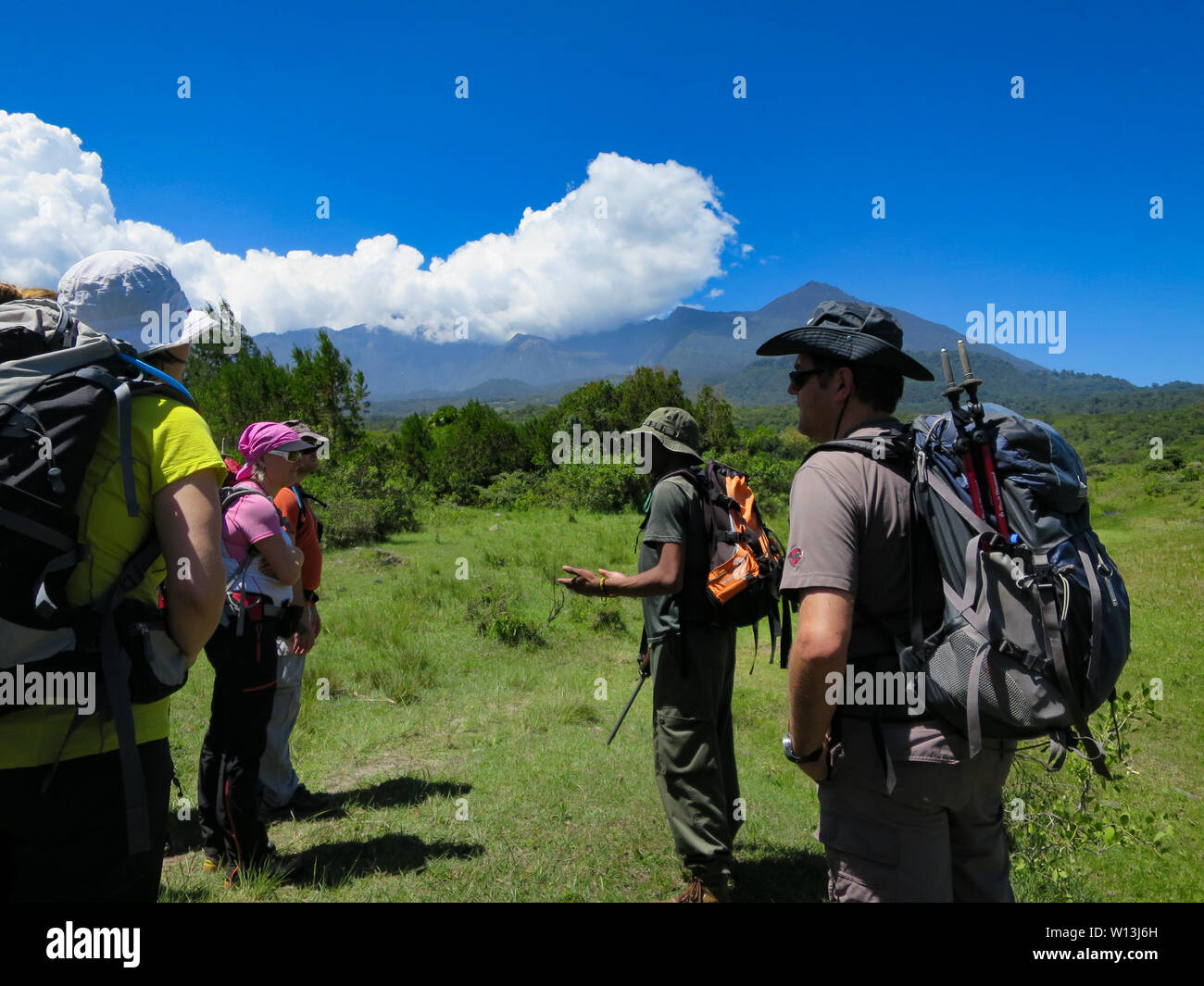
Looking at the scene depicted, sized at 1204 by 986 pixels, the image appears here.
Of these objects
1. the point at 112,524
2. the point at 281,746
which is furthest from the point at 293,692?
the point at 112,524

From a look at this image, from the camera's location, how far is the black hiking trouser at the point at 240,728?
9.53ft

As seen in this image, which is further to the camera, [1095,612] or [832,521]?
[832,521]

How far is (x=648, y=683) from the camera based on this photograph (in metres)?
6.78

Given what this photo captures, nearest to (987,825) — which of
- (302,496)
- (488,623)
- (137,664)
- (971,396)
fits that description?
(971,396)

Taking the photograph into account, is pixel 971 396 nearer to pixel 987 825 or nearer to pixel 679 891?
pixel 987 825

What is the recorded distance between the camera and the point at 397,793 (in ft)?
13.5

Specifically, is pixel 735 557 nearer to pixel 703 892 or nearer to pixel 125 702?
pixel 703 892

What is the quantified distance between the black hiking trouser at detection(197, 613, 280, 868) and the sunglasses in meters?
2.44

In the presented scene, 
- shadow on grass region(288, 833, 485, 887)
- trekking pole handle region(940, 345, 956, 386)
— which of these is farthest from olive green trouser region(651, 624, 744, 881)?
trekking pole handle region(940, 345, 956, 386)

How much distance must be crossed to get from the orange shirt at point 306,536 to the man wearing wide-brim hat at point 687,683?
5.17 ft

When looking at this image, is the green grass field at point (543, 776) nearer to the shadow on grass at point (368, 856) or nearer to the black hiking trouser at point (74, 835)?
the shadow on grass at point (368, 856)

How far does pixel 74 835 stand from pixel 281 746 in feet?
8.17
